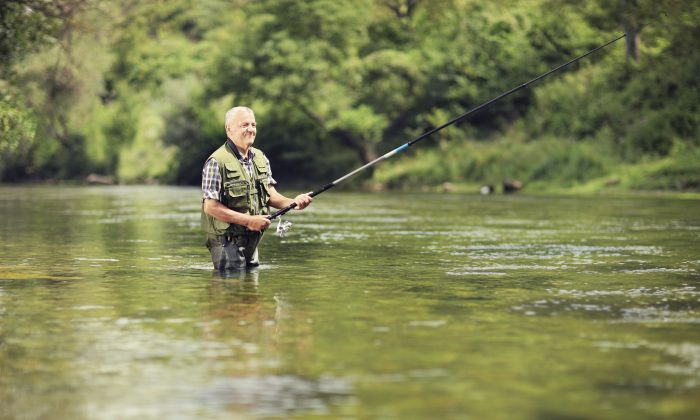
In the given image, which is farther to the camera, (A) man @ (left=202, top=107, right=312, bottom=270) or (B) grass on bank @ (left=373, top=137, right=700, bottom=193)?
(B) grass on bank @ (left=373, top=137, right=700, bottom=193)

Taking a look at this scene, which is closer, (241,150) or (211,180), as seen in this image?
(211,180)

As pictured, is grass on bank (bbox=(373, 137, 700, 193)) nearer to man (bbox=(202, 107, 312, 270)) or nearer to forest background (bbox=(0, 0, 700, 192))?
forest background (bbox=(0, 0, 700, 192))

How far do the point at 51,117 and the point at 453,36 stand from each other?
64.2ft

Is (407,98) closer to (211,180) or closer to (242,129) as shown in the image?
(242,129)

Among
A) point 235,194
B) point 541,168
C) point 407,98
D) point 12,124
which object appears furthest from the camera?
point 407,98

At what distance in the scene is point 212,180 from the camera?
12.6 metres

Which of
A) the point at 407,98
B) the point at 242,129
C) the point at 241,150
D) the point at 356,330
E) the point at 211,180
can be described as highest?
the point at 407,98

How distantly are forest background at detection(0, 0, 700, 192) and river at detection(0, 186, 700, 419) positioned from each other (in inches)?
841

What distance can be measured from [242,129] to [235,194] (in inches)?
24.4

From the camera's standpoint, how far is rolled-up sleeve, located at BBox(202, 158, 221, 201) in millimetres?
12617

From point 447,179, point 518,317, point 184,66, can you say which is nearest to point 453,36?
point 447,179

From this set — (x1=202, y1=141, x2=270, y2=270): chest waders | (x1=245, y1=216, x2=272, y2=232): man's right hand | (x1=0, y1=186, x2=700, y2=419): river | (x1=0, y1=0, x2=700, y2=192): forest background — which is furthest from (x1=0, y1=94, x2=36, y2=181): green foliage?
(x1=0, y1=0, x2=700, y2=192): forest background

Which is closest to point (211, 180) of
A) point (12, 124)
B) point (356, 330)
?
point (356, 330)

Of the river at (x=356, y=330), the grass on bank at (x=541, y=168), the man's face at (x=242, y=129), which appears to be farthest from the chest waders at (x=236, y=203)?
the grass on bank at (x=541, y=168)
